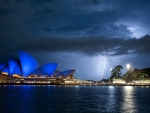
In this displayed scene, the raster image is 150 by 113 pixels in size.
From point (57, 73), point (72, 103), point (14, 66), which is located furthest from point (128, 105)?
point (57, 73)

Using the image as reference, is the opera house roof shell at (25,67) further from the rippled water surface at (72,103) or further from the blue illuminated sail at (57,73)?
the rippled water surface at (72,103)

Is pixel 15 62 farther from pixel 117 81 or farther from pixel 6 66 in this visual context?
pixel 117 81

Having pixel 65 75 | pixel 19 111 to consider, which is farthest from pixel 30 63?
pixel 19 111

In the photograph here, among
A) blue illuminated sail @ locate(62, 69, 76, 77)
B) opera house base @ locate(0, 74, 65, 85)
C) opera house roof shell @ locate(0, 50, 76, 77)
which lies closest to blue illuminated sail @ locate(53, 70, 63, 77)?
blue illuminated sail @ locate(62, 69, 76, 77)

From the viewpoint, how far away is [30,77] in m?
124

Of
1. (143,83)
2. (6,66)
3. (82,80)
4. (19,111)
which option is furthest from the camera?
(82,80)

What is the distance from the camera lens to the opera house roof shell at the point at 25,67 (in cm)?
10700

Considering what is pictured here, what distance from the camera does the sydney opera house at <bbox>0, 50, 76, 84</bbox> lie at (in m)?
110

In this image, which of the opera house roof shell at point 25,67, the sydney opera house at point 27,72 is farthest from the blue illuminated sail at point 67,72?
the opera house roof shell at point 25,67

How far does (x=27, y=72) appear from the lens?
116 metres

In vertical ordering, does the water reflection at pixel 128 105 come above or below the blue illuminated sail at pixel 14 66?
below

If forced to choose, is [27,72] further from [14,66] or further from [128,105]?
[128,105]

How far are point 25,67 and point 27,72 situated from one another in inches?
170

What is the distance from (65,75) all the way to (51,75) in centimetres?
1476
